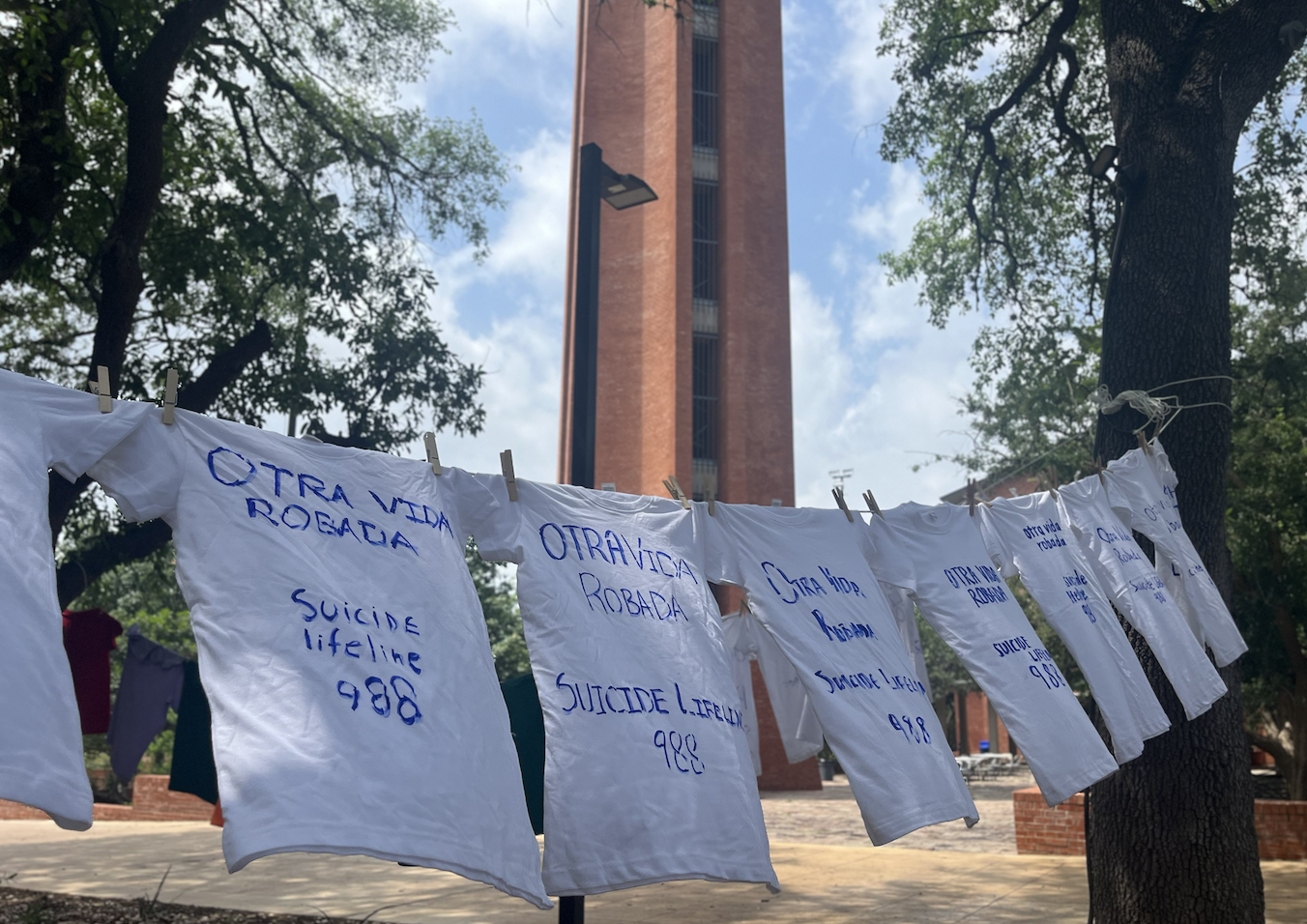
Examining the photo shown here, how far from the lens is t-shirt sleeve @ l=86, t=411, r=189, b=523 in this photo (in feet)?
9.14

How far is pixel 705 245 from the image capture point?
24672 millimetres

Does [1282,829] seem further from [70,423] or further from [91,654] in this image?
[70,423]

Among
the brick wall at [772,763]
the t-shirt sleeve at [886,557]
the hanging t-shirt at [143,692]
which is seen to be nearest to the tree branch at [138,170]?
the hanging t-shirt at [143,692]

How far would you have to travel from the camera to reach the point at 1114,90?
20.9ft

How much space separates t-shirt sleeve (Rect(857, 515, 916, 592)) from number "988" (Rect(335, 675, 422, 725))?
7.33ft

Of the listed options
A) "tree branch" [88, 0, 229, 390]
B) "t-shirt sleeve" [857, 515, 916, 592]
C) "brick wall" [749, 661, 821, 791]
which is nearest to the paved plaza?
"t-shirt sleeve" [857, 515, 916, 592]

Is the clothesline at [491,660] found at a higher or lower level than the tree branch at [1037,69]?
lower

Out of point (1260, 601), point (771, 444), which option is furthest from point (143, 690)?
point (771, 444)

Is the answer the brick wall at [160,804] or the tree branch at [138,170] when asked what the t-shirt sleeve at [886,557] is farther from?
the brick wall at [160,804]

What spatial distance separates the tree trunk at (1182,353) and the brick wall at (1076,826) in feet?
15.4

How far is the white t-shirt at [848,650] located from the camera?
3.60 metres

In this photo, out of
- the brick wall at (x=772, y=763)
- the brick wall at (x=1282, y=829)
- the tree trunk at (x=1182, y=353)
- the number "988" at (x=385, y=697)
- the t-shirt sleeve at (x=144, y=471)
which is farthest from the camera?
the brick wall at (x=772, y=763)

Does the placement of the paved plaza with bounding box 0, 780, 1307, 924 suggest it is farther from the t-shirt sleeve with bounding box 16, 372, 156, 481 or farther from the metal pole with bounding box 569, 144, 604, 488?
the t-shirt sleeve with bounding box 16, 372, 156, 481

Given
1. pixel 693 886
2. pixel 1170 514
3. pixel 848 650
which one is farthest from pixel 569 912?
pixel 693 886
